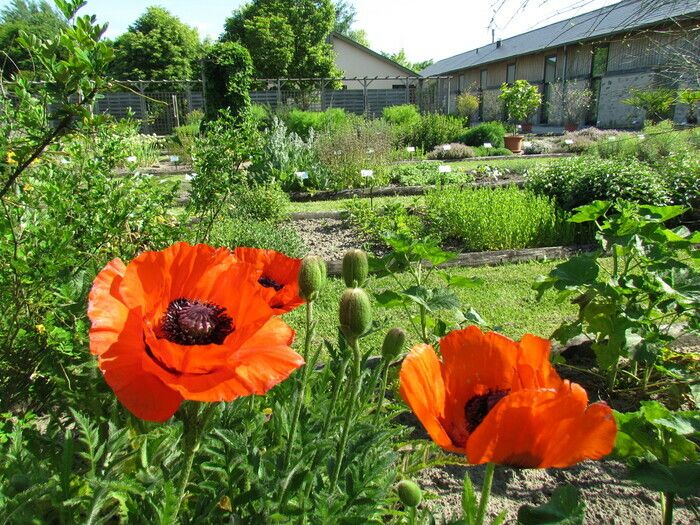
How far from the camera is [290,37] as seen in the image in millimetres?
39344

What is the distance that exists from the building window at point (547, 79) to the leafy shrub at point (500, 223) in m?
25.3

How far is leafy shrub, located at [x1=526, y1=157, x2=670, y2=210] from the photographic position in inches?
253

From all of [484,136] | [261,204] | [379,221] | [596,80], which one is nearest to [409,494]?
[379,221]

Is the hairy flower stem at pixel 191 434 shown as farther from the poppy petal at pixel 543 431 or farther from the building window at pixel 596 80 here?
the building window at pixel 596 80

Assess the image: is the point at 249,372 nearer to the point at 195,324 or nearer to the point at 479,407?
the point at 195,324

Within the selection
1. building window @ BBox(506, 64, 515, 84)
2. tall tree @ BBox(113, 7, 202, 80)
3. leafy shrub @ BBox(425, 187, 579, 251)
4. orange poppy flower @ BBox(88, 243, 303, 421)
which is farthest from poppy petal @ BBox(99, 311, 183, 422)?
tall tree @ BBox(113, 7, 202, 80)

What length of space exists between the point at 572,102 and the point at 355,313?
27.9 m

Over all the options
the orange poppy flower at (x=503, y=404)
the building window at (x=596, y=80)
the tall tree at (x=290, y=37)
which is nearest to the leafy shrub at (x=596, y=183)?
the orange poppy flower at (x=503, y=404)

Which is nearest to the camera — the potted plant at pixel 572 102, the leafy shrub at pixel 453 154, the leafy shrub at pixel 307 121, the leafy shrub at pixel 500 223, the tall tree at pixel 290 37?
the leafy shrub at pixel 500 223

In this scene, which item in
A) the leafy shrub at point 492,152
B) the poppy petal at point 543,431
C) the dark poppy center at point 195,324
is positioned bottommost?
the leafy shrub at point 492,152

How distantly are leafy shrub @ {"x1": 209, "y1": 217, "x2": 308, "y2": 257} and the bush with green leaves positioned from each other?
3001 millimetres

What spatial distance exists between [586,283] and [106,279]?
203cm

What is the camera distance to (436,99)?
A: 91.1 feet

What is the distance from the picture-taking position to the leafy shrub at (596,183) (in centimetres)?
644
